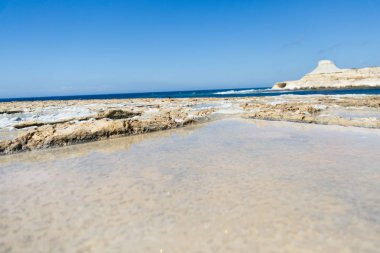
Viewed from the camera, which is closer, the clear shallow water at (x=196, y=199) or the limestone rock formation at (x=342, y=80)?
the clear shallow water at (x=196, y=199)

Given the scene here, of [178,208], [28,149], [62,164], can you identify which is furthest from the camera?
[28,149]

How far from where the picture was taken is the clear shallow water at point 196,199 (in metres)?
3.69

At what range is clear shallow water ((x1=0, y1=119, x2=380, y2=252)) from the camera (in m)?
3.69

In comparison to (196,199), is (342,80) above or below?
above

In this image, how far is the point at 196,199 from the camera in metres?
4.94

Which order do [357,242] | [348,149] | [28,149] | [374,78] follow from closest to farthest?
1. [357,242]
2. [348,149]
3. [28,149]
4. [374,78]

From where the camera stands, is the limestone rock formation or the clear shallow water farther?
the limestone rock formation

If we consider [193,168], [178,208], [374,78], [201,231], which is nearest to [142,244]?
[201,231]

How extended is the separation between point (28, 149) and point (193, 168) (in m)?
5.60

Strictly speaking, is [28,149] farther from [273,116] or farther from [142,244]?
[273,116]

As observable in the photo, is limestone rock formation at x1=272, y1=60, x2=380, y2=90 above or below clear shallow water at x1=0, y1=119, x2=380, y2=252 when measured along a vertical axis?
above

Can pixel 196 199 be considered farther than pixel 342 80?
No

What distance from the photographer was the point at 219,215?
4.32m

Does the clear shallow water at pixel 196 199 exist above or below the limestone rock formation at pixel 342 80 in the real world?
below
